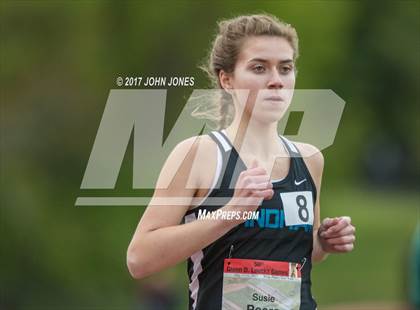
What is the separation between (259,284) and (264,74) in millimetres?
622

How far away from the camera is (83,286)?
8469mm

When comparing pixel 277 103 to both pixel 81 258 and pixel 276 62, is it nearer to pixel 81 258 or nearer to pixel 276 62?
pixel 276 62

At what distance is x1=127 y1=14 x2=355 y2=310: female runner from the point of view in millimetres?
2559

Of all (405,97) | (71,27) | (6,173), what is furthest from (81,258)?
(405,97)

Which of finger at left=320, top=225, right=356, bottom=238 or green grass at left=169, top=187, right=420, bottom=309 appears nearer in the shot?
finger at left=320, top=225, right=356, bottom=238

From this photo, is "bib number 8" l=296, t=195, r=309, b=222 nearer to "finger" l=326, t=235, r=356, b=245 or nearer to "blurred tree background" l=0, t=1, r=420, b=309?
"finger" l=326, t=235, r=356, b=245

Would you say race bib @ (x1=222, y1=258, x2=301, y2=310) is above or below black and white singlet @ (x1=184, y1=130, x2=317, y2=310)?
below

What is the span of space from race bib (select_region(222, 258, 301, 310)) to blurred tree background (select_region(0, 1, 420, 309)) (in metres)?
3.48

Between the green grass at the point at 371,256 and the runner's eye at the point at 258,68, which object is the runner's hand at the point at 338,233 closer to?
the runner's eye at the point at 258,68

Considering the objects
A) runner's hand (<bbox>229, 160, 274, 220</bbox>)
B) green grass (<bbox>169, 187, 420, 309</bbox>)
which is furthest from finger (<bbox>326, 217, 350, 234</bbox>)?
green grass (<bbox>169, 187, 420, 309</bbox>)

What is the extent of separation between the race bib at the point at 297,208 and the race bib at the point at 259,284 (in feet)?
0.42

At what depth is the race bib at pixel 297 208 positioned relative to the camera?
260cm

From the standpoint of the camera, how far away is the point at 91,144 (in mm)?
6660

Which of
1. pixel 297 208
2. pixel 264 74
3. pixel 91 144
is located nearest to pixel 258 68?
pixel 264 74
